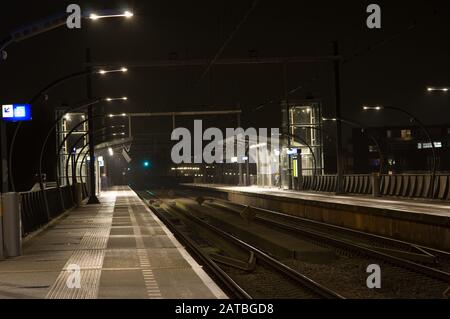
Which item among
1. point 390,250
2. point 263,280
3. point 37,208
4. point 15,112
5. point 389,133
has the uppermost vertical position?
point 389,133

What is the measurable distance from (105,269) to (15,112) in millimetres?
7257

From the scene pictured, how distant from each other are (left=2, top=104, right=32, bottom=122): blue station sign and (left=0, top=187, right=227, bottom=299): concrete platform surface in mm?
3371

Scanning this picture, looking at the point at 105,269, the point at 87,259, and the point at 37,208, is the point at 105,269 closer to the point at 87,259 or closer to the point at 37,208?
the point at 87,259

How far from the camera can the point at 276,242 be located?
22.8m

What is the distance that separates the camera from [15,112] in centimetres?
1939

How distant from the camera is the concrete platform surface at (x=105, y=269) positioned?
1096cm

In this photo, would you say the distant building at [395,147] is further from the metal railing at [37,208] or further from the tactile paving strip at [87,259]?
the tactile paving strip at [87,259]

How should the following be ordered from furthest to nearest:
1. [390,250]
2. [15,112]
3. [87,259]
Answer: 1. [390,250]
2. [15,112]
3. [87,259]

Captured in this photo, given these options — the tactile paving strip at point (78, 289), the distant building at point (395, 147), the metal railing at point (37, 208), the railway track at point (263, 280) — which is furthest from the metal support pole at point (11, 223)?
the distant building at point (395, 147)

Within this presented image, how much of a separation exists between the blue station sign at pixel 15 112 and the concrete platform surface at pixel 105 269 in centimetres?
337

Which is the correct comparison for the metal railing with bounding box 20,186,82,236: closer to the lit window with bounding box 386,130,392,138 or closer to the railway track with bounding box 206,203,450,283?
the railway track with bounding box 206,203,450,283

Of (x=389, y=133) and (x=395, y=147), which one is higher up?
(x=389, y=133)

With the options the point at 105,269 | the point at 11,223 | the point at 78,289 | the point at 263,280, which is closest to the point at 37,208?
the point at 11,223
